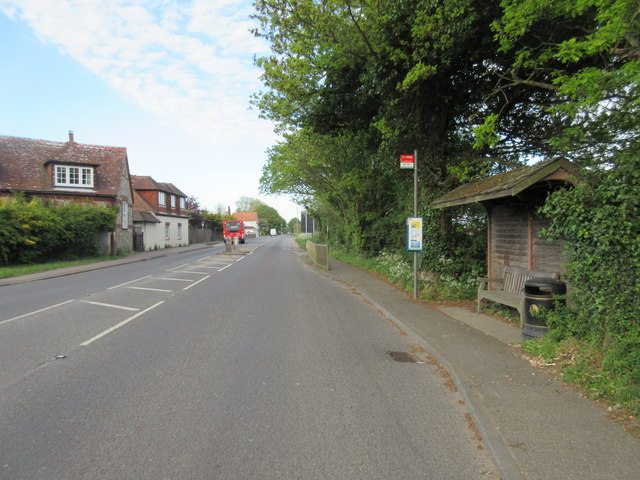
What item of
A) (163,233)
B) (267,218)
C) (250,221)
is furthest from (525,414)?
(267,218)

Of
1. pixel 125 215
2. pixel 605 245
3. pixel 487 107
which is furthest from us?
pixel 125 215

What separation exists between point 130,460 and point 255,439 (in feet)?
3.10

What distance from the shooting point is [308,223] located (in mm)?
40656

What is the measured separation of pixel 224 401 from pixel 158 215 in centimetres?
3693

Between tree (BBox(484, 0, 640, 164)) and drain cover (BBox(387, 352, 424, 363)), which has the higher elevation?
tree (BBox(484, 0, 640, 164))

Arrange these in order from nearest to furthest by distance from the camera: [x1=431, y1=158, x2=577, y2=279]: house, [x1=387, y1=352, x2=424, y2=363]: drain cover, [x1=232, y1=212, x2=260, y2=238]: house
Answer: [x1=387, y1=352, x2=424, y2=363]: drain cover, [x1=431, y1=158, x2=577, y2=279]: house, [x1=232, y1=212, x2=260, y2=238]: house

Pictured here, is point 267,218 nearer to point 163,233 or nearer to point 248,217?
point 248,217

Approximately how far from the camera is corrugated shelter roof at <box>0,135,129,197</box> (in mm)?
25828

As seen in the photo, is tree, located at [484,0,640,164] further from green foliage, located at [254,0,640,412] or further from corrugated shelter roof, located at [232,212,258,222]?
corrugated shelter roof, located at [232,212,258,222]

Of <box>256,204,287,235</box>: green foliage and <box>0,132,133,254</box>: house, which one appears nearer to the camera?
<box>0,132,133,254</box>: house

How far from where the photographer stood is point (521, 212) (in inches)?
308

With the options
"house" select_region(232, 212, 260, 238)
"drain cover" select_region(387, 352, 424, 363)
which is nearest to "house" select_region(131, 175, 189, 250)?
"drain cover" select_region(387, 352, 424, 363)

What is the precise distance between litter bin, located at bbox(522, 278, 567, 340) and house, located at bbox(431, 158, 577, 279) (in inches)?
24.9

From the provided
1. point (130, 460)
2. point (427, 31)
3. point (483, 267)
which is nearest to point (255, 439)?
point (130, 460)
